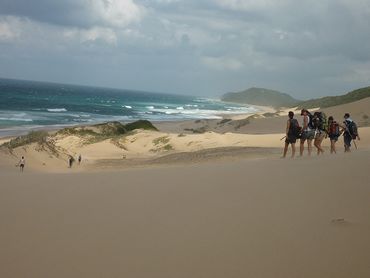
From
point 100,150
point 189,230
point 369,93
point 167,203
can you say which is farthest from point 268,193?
point 369,93

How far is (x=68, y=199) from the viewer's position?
507cm

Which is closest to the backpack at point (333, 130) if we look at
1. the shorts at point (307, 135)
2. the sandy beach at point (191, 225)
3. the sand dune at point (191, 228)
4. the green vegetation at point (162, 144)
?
the shorts at point (307, 135)

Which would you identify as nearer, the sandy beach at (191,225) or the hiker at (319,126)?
the sandy beach at (191,225)

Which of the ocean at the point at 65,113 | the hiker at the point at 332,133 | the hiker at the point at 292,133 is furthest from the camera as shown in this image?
the ocean at the point at 65,113

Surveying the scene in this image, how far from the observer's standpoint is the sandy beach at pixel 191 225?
3.13m

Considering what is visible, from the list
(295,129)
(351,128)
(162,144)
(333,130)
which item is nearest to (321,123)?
(295,129)

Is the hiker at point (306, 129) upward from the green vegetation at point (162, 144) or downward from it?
upward

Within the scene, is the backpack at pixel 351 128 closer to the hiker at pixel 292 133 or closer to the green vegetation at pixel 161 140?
the hiker at pixel 292 133

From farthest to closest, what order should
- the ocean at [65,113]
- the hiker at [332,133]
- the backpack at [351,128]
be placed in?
the ocean at [65,113] → the backpack at [351,128] → the hiker at [332,133]

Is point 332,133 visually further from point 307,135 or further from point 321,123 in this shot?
point 307,135

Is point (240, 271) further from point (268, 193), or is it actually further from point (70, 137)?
point (70, 137)

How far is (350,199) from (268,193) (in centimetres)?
95

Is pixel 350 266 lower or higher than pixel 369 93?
lower

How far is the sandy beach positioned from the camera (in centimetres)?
313
